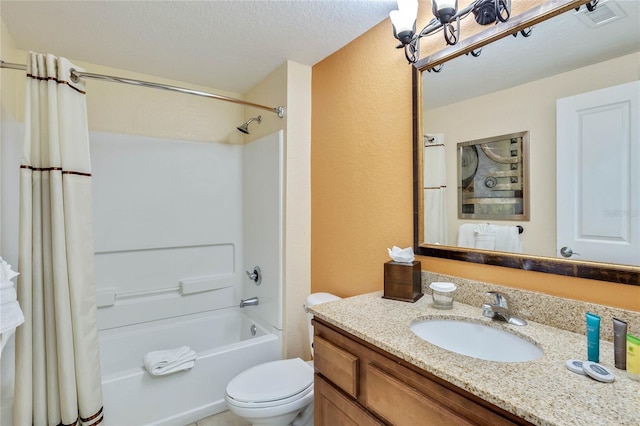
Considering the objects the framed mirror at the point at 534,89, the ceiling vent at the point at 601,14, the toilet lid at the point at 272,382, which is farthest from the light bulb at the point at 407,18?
the toilet lid at the point at 272,382

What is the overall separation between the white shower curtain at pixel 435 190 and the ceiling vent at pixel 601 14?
58 cm

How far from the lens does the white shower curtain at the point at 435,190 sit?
4.53 feet

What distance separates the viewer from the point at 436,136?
1.41 metres

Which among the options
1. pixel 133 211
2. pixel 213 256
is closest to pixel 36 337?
pixel 133 211

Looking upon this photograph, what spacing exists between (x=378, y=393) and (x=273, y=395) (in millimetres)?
706

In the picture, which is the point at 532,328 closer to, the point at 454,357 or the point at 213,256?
the point at 454,357

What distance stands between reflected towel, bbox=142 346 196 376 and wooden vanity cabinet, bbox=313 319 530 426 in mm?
961

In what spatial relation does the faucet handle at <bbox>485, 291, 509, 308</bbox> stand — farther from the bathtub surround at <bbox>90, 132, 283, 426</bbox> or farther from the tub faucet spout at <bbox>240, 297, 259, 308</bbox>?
the tub faucet spout at <bbox>240, 297, 259, 308</bbox>

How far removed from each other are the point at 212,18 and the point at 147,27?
413mm

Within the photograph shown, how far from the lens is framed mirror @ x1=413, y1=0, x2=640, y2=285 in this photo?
0.92 meters

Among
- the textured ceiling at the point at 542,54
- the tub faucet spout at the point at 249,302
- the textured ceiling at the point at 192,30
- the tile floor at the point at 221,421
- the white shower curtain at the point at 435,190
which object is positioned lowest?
the tile floor at the point at 221,421

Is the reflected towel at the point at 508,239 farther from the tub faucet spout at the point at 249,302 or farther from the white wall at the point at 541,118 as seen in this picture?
the tub faucet spout at the point at 249,302

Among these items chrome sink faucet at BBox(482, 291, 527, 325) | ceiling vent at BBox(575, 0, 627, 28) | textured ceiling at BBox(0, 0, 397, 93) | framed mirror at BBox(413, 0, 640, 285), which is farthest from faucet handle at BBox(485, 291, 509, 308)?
textured ceiling at BBox(0, 0, 397, 93)

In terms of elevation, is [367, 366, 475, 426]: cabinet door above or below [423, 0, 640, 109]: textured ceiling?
below
